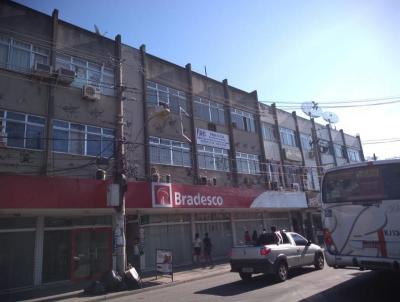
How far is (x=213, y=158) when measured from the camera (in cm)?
2431

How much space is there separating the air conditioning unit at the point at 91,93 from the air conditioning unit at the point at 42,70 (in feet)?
6.07

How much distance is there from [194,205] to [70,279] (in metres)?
6.90

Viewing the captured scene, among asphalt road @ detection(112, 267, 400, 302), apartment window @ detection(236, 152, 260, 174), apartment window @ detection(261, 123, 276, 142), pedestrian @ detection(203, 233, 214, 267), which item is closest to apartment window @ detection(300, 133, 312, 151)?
apartment window @ detection(261, 123, 276, 142)

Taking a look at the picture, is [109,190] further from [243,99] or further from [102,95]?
[243,99]

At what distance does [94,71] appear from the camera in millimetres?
19078

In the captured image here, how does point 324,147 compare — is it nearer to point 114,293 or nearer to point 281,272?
point 281,272

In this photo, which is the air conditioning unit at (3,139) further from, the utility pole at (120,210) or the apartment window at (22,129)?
the utility pole at (120,210)

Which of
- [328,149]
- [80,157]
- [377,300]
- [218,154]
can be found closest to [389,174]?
[377,300]

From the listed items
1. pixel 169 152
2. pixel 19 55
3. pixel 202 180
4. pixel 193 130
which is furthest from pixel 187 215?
pixel 19 55

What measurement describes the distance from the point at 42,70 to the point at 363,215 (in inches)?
560

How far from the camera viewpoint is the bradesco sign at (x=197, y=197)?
56.7 ft

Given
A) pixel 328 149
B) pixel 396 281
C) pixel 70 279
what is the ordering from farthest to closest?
pixel 328 149
pixel 70 279
pixel 396 281

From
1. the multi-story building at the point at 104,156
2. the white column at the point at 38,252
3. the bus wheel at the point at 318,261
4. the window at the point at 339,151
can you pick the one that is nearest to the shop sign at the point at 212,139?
the multi-story building at the point at 104,156

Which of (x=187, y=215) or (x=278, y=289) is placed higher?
(x=187, y=215)
